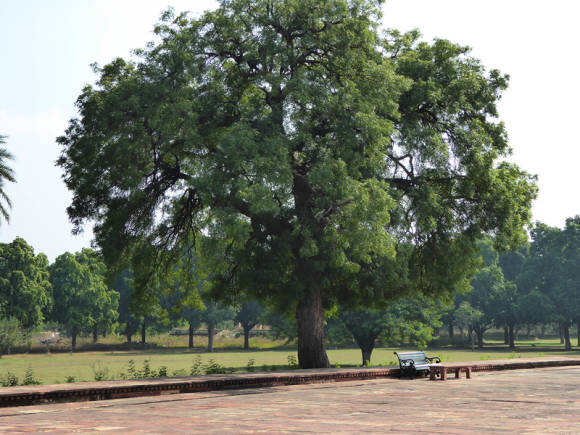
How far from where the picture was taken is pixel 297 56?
69.9ft

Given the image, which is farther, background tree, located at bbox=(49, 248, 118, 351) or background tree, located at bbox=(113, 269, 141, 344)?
background tree, located at bbox=(113, 269, 141, 344)

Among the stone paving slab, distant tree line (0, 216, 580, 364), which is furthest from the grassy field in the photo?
distant tree line (0, 216, 580, 364)

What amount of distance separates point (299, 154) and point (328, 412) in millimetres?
11487

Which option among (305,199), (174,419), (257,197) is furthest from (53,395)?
(305,199)

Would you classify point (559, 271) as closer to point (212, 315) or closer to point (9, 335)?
point (212, 315)

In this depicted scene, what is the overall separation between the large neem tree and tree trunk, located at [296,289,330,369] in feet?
0.16

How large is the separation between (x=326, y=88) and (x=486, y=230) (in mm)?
8724

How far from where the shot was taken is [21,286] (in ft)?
212

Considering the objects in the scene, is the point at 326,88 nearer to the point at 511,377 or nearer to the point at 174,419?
the point at 511,377

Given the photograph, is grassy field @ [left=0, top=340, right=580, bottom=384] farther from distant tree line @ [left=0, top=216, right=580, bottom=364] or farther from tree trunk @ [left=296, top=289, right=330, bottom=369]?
distant tree line @ [left=0, top=216, right=580, bottom=364]

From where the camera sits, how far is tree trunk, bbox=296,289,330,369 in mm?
22484

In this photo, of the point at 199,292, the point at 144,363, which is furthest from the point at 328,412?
the point at 199,292

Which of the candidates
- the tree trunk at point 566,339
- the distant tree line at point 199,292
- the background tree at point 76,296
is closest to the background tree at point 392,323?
the distant tree line at point 199,292

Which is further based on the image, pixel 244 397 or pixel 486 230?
pixel 486 230
